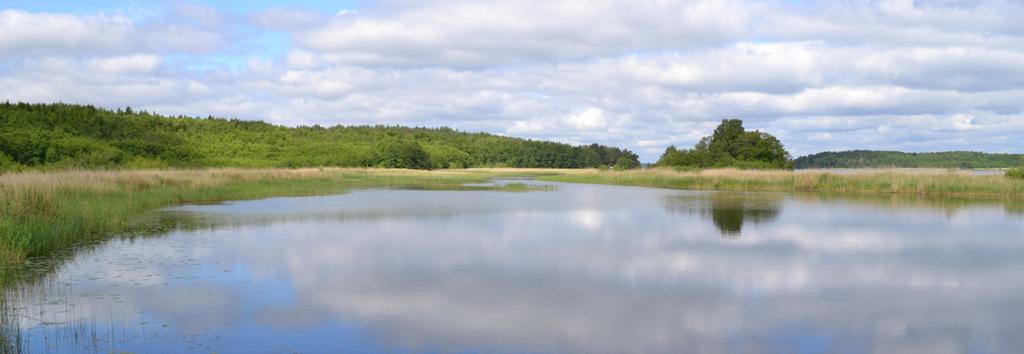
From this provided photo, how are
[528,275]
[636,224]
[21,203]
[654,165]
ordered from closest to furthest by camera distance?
1. [528,275]
2. [21,203]
3. [636,224]
4. [654,165]

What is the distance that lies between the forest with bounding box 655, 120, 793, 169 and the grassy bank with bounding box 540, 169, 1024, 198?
10476 millimetres

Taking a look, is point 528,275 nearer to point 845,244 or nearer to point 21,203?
point 845,244

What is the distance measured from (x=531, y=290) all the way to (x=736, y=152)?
45.0 m

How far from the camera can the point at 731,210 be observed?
19.9 meters

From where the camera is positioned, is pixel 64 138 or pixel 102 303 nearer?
pixel 102 303

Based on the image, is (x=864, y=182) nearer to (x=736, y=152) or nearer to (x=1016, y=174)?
(x=1016, y=174)

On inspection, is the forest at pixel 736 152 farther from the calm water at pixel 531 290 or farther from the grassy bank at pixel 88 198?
the calm water at pixel 531 290

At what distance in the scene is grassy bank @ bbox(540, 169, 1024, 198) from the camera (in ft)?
85.6

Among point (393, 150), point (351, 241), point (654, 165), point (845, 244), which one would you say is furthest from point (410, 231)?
point (393, 150)

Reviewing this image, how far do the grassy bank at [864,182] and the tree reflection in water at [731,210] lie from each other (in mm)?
5506

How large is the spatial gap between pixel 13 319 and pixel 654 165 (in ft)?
163

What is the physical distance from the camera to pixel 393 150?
266 ft

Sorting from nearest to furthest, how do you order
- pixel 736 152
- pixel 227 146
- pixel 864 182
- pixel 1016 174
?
1. pixel 1016 174
2. pixel 864 182
3. pixel 736 152
4. pixel 227 146

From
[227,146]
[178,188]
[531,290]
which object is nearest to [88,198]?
[178,188]
